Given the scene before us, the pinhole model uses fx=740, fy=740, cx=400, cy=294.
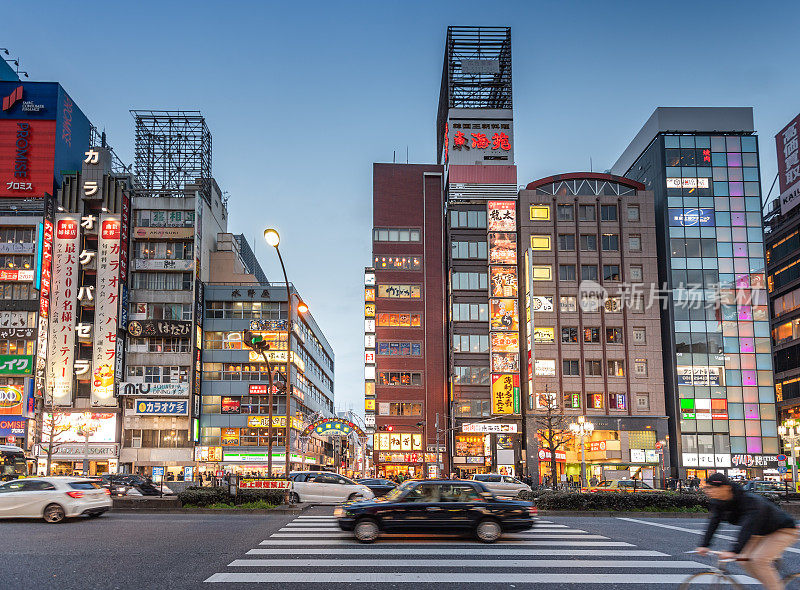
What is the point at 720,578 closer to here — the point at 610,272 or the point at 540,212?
the point at 610,272

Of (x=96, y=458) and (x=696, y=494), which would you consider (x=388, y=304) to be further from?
(x=696, y=494)

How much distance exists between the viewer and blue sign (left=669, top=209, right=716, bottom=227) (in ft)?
242

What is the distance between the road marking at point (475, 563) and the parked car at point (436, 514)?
2882 millimetres

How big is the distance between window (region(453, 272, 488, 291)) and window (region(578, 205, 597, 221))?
11.3 meters

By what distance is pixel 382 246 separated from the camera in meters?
79.7

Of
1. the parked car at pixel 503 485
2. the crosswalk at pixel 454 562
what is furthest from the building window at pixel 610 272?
the crosswalk at pixel 454 562

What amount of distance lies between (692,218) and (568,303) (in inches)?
611

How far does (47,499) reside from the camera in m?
20.9

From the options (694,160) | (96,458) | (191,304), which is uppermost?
(694,160)

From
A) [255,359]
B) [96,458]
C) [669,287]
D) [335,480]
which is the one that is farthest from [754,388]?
[96,458]

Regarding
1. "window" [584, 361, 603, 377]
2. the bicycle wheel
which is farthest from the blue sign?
the bicycle wheel

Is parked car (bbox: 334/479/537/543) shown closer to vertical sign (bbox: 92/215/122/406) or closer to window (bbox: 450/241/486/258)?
vertical sign (bbox: 92/215/122/406)

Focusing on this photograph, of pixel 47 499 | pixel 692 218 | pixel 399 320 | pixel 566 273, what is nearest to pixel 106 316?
pixel 399 320

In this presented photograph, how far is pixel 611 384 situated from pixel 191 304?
41.3 meters
